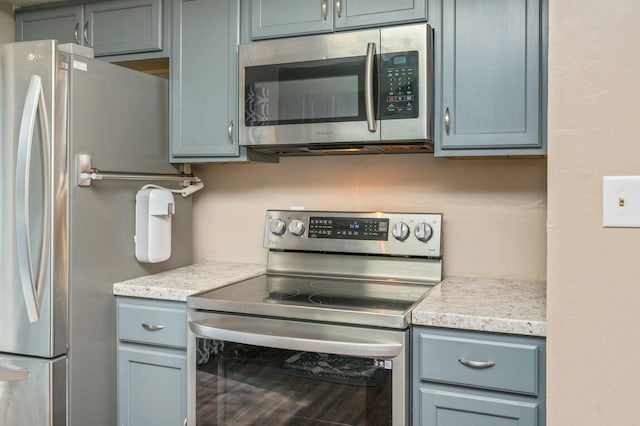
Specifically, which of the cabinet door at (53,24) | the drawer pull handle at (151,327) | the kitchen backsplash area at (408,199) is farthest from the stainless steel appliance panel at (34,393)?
the cabinet door at (53,24)

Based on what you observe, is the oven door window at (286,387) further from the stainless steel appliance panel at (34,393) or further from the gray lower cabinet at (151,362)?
the stainless steel appliance panel at (34,393)

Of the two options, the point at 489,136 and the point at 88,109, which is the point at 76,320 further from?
the point at 489,136

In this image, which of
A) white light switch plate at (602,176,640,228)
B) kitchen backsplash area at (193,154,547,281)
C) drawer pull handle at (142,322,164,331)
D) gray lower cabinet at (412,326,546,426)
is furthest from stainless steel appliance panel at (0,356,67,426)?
white light switch plate at (602,176,640,228)

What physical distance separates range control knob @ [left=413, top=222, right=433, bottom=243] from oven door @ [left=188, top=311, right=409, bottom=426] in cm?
61

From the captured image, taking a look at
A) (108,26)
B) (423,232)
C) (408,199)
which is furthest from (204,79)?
(423,232)

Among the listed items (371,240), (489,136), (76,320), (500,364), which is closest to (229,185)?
(371,240)

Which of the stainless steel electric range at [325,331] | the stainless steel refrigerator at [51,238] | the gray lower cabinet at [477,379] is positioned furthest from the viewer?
the stainless steel refrigerator at [51,238]

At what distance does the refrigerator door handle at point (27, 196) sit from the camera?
188cm

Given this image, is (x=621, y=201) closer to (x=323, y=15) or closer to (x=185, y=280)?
(x=323, y=15)

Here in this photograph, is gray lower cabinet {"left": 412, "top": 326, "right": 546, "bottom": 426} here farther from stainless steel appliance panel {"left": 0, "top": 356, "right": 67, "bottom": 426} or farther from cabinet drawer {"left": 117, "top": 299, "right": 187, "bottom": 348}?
stainless steel appliance panel {"left": 0, "top": 356, "right": 67, "bottom": 426}

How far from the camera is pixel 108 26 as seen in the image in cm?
247

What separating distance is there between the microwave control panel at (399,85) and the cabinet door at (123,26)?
1.03 m

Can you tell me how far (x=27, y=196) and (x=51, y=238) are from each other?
166 mm

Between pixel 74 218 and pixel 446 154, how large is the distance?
52.8 inches
